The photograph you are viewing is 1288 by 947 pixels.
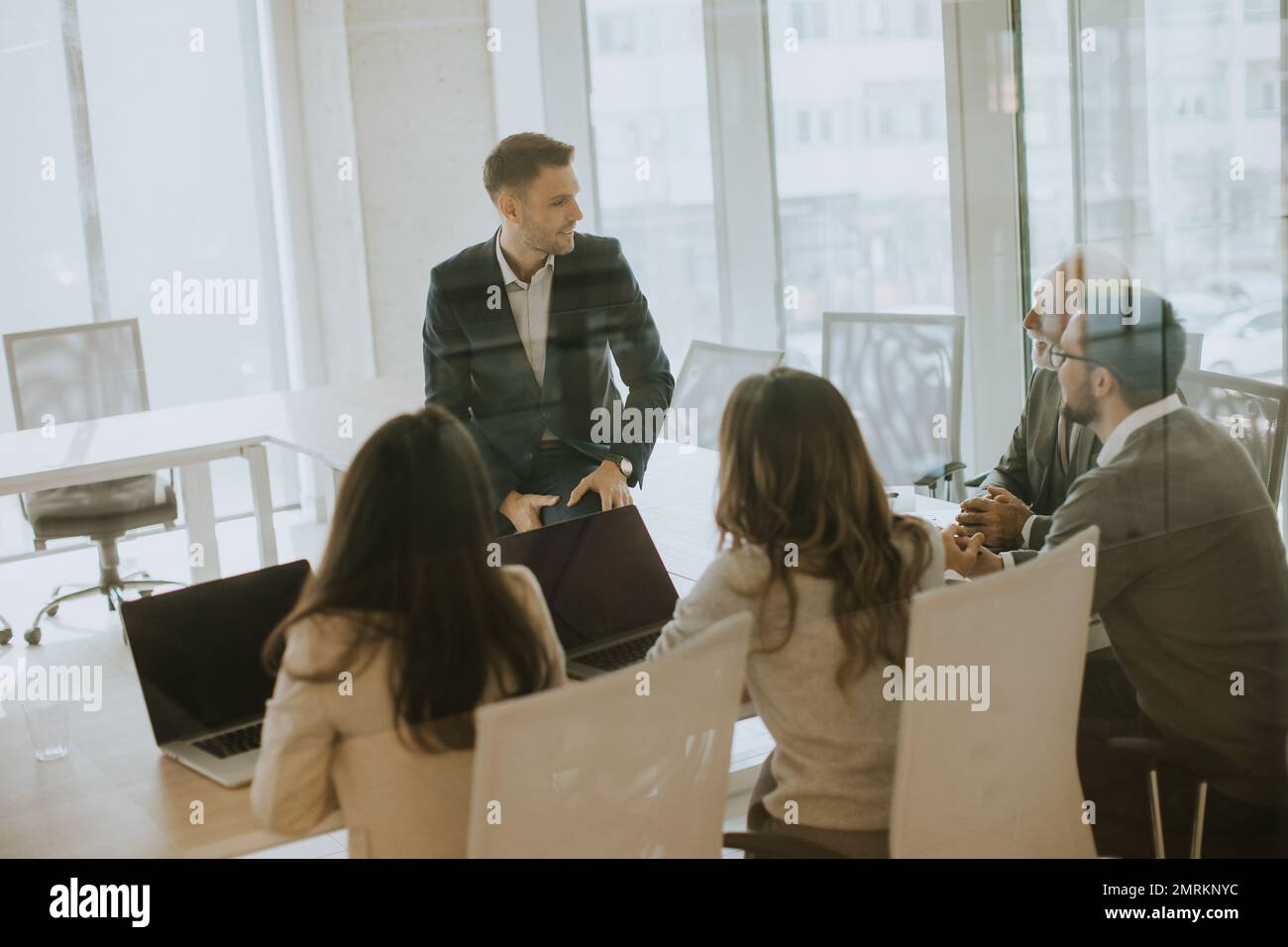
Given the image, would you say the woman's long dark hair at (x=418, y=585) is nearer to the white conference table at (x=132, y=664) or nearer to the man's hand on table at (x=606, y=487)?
the white conference table at (x=132, y=664)

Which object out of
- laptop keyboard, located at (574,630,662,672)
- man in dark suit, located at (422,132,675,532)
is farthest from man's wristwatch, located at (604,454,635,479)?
laptop keyboard, located at (574,630,662,672)

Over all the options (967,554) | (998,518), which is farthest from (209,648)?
(998,518)

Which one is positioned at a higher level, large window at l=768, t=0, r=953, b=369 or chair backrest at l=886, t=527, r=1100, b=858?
large window at l=768, t=0, r=953, b=369

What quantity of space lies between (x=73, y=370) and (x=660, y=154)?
1003 millimetres

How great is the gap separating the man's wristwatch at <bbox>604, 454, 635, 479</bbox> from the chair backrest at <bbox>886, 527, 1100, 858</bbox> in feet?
1.64

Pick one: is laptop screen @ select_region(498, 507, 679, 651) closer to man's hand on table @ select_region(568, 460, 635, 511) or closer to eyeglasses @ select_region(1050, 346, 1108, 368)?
man's hand on table @ select_region(568, 460, 635, 511)

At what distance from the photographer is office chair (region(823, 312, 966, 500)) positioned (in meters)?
2.48

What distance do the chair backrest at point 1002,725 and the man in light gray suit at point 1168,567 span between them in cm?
40

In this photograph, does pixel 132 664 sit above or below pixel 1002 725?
above

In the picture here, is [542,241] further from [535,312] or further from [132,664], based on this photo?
[132,664]

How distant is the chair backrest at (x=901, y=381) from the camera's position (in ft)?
8.14

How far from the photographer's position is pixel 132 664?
5.69ft

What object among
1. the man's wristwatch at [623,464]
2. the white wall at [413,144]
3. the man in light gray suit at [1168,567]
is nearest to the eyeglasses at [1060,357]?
the man in light gray suit at [1168,567]
